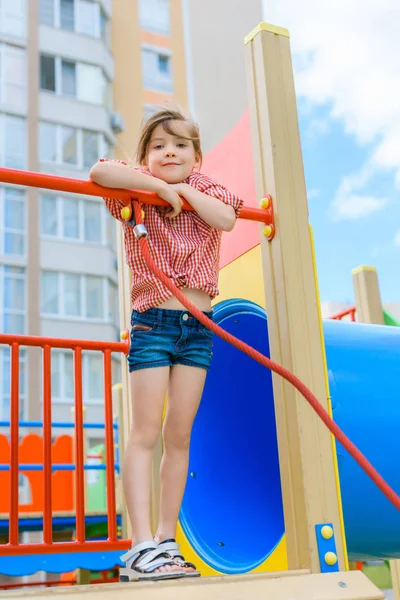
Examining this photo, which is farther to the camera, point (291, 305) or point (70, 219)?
point (70, 219)

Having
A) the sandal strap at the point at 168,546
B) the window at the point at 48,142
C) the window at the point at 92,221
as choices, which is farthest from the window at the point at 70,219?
the sandal strap at the point at 168,546

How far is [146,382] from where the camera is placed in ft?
5.29

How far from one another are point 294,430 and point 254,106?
82 centimetres

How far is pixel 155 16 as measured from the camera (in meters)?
16.5

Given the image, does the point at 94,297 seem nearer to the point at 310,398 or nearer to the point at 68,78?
the point at 68,78

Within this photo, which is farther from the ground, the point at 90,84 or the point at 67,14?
the point at 67,14

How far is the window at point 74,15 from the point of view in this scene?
14781 mm

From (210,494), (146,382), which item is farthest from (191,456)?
(146,382)

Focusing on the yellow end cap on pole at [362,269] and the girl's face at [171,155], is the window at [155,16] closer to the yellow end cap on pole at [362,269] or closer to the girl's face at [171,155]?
the yellow end cap on pole at [362,269]

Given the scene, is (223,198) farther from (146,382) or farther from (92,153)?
(92,153)

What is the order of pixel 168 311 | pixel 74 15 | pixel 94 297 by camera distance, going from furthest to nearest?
pixel 74 15 → pixel 94 297 → pixel 168 311

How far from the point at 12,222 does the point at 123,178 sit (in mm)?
12549

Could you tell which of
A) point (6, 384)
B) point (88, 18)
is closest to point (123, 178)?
point (6, 384)

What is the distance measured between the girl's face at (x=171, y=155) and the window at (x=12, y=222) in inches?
468
